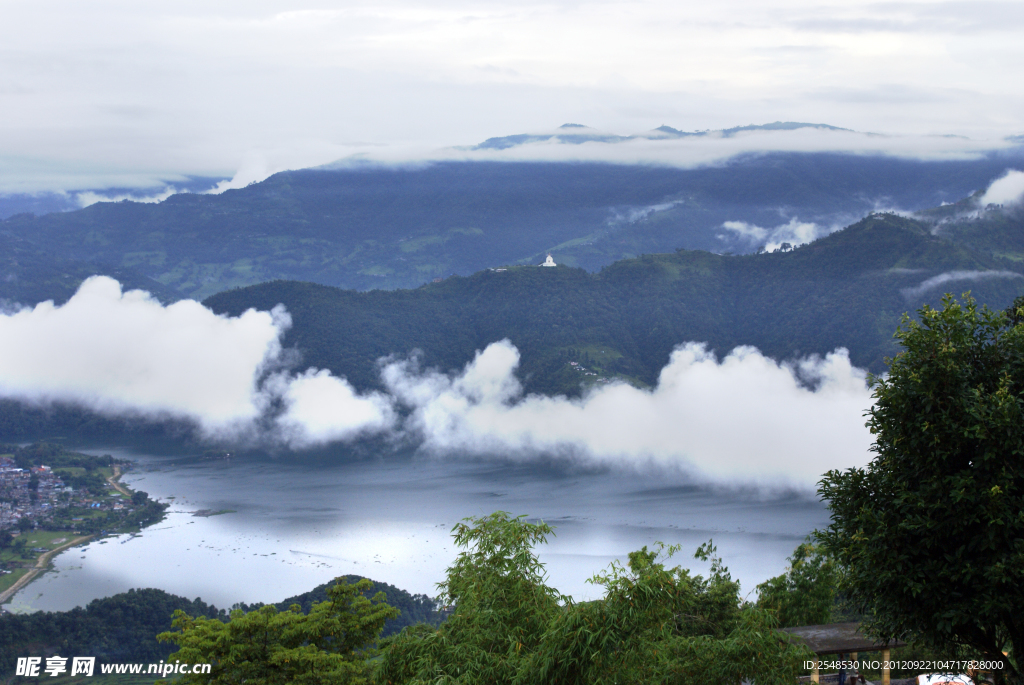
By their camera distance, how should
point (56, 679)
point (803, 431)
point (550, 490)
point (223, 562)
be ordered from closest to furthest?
point (56, 679) → point (223, 562) → point (550, 490) → point (803, 431)

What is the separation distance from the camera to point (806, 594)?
83.9ft

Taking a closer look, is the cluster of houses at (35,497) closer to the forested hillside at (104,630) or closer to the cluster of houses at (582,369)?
the forested hillside at (104,630)

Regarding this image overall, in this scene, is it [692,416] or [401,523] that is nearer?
[401,523]

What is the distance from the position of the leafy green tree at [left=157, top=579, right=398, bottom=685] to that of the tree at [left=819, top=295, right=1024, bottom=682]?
28.6 feet

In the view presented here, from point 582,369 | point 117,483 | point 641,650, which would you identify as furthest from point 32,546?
point 641,650

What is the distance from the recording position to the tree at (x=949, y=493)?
28.1 feet

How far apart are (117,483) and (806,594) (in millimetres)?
152593

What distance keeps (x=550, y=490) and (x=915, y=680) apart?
5348 inches

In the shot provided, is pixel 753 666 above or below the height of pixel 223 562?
above

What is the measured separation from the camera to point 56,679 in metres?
48.4

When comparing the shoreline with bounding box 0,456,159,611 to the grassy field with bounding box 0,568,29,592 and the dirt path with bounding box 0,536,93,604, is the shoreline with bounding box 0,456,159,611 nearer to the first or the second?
the dirt path with bounding box 0,536,93,604

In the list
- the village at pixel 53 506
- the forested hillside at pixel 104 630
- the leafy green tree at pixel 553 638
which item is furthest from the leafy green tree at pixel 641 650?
the village at pixel 53 506

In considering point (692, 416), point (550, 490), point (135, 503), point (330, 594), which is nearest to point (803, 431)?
point (692, 416)

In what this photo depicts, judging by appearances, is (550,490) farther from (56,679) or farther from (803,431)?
(56,679)
